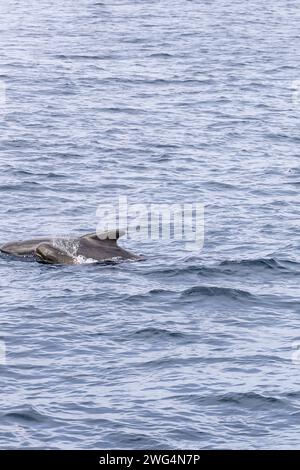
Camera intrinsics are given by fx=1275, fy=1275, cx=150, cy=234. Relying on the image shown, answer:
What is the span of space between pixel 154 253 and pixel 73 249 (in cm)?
261

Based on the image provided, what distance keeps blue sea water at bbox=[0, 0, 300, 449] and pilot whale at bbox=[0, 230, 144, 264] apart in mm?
382

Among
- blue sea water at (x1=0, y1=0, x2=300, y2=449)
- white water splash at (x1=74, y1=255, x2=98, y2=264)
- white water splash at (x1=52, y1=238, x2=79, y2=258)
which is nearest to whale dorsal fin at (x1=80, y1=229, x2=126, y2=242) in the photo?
white water splash at (x1=52, y1=238, x2=79, y2=258)

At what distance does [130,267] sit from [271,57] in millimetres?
39805

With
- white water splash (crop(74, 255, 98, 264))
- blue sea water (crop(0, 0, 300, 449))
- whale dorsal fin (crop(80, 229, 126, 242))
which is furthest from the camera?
whale dorsal fin (crop(80, 229, 126, 242))

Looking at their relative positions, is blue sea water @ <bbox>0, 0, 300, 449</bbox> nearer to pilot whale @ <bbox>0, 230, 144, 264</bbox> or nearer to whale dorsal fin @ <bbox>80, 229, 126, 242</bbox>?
pilot whale @ <bbox>0, 230, 144, 264</bbox>

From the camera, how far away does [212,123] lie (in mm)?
52000

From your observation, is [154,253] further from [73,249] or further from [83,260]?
[73,249]

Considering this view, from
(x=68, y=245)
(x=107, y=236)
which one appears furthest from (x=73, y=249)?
(x=107, y=236)

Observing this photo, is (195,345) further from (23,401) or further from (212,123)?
(212,123)

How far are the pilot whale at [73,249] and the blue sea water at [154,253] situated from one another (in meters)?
0.38

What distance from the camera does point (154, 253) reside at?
32.7 m

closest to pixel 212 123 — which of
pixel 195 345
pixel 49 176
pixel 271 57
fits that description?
pixel 49 176

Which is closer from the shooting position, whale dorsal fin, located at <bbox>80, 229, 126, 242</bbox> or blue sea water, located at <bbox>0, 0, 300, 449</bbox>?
blue sea water, located at <bbox>0, 0, 300, 449</bbox>

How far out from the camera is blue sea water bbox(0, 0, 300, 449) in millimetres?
22594
